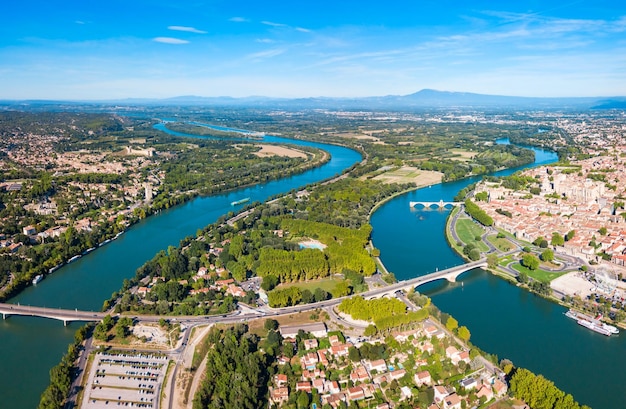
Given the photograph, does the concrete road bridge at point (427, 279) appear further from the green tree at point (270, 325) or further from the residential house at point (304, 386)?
the residential house at point (304, 386)

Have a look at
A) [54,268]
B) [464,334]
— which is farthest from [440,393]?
[54,268]

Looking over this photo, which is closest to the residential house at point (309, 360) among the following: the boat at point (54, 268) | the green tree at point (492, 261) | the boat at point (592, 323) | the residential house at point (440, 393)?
the residential house at point (440, 393)

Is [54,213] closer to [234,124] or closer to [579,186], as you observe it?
[579,186]

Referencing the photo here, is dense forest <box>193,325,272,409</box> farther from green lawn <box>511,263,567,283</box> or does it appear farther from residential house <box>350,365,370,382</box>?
green lawn <box>511,263,567,283</box>

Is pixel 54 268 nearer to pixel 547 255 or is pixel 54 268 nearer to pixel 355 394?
pixel 355 394

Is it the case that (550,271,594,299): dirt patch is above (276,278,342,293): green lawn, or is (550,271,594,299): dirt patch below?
above

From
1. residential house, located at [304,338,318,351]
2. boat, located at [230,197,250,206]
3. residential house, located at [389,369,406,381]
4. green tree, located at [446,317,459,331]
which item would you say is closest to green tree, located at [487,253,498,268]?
green tree, located at [446,317,459,331]

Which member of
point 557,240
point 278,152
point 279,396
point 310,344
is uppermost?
point 278,152
